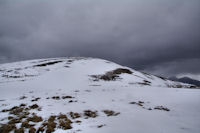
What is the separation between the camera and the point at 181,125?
6934mm

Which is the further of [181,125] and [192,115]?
[192,115]

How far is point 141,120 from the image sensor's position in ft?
25.7

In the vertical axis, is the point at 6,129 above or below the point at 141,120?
below

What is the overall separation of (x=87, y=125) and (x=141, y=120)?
4193mm

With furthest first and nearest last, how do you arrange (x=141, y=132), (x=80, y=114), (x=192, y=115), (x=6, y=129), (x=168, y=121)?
(x=80, y=114) → (x=192, y=115) → (x=168, y=121) → (x=6, y=129) → (x=141, y=132)

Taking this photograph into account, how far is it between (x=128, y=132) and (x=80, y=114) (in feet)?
15.7

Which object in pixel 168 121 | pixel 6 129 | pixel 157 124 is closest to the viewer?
pixel 6 129

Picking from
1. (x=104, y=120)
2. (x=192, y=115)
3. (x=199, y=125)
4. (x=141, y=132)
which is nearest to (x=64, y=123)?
(x=104, y=120)

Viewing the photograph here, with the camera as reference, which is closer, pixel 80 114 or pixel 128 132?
pixel 128 132

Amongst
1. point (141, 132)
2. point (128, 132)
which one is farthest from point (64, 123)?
point (141, 132)

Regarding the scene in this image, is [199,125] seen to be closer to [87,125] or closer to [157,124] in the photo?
[157,124]

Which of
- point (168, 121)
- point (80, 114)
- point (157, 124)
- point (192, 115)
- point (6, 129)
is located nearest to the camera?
point (6, 129)

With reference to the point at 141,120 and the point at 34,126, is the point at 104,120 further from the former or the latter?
the point at 34,126

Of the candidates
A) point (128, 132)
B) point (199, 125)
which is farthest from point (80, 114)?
point (199, 125)
